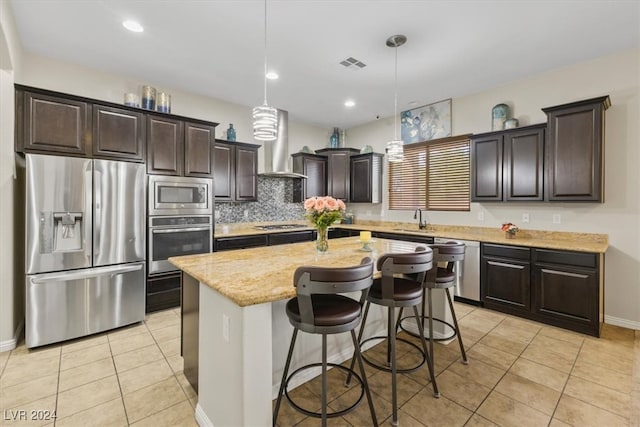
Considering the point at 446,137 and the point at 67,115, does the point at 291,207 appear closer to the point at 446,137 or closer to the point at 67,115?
the point at 446,137

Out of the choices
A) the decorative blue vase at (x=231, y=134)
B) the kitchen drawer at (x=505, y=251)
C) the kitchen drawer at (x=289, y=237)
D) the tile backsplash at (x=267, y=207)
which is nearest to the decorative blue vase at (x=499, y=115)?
the kitchen drawer at (x=505, y=251)

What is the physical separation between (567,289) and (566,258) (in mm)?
328

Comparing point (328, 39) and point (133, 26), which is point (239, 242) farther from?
point (328, 39)

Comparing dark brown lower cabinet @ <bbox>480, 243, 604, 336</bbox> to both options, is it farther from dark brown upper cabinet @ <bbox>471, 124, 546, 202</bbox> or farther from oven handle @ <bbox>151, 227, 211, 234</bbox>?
oven handle @ <bbox>151, 227, 211, 234</bbox>

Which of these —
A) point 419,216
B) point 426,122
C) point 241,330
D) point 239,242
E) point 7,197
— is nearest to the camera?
point 241,330

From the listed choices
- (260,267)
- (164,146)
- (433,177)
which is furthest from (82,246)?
(433,177)

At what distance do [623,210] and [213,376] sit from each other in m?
4.30

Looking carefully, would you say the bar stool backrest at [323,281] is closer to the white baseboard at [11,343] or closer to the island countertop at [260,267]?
the island countertop at [260,267]

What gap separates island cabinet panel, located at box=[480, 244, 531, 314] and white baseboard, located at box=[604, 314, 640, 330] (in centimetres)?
85

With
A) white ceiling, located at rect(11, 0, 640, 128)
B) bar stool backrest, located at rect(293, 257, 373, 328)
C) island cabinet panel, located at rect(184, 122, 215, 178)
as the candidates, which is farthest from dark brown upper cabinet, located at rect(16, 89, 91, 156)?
bar stool backrest, located at rect(293, 257, 373, 328)

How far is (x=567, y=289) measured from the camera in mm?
3068

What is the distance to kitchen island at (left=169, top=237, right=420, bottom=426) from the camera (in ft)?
4.42

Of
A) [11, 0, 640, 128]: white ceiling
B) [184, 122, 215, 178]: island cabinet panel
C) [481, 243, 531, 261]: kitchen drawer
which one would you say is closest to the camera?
[11, 0, 640, 128]: white ceiling

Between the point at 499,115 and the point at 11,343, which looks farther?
the point at 499,115
